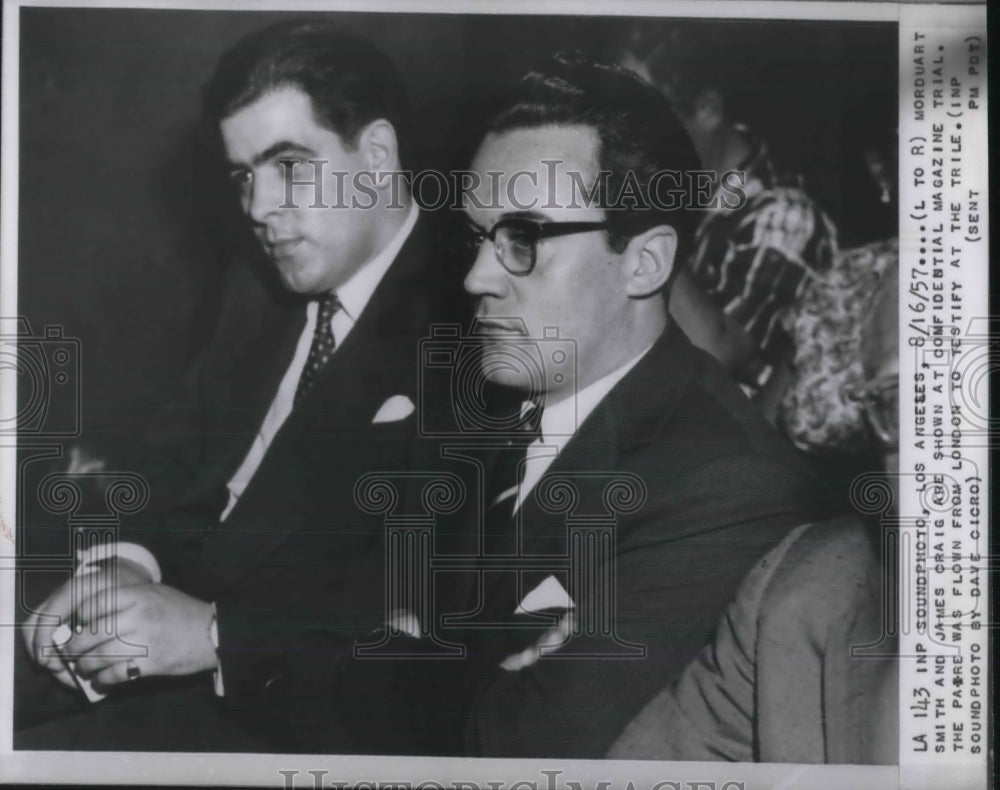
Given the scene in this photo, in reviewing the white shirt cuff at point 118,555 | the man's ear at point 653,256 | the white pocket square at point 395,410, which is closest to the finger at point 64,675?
the white shirt cuff at point 118,555

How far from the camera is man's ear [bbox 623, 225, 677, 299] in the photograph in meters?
1.87

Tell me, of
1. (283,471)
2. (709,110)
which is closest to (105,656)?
(283,471)

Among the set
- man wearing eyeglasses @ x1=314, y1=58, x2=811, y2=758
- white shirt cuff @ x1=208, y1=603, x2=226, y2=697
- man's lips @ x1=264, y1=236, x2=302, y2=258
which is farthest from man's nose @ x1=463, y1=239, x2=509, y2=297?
white shirt cuff @ x1=208, y1=603, x2=226, y2=697

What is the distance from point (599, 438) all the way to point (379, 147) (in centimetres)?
74

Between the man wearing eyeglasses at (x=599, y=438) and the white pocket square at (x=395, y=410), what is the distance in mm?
175

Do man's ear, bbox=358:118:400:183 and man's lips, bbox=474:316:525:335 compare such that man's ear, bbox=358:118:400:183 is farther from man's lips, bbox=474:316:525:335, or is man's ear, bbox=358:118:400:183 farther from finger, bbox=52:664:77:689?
finger, bbox=52:664:77:689

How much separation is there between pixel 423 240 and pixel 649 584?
83cm

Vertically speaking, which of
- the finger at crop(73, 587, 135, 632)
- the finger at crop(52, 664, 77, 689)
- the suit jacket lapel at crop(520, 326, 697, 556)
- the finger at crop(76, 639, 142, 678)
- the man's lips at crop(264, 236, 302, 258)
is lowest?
the finger at crop(52, 664, 77, 689)

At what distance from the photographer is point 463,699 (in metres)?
1.89

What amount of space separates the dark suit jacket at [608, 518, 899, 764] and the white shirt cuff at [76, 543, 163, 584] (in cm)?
101

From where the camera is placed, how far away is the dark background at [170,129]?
1.89 m

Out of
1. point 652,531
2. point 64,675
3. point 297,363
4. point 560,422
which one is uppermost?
point 297,363

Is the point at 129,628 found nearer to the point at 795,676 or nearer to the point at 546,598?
the point at 546,598

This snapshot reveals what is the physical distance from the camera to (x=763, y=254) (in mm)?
1875
